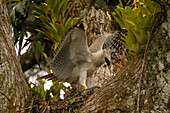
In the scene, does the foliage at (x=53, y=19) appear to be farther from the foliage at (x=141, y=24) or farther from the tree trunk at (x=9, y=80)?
the foliage at (x=141, y=24)

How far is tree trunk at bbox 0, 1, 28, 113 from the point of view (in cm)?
182

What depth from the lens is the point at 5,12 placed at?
2.17m

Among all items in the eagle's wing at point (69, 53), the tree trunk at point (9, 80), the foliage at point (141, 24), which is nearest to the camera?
the foliage at point (141, 24)

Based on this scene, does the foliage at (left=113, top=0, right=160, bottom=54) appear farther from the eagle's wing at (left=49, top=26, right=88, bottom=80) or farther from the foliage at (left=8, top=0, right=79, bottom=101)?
the foliage at (left=8, top=0, right=79, bottom=101)

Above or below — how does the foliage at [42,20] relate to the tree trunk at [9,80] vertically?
above

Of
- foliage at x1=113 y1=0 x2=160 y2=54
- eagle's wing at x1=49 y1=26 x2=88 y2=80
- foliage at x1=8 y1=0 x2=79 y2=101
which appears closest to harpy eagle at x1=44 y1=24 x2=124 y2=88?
eagle's wing at x1=49 y1=26 x2=88 y2=80

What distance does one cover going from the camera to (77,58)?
2691 millimetres

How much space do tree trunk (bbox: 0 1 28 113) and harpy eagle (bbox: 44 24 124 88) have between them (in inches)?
19.0

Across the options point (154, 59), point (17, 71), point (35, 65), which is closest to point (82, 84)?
point (17, 71)

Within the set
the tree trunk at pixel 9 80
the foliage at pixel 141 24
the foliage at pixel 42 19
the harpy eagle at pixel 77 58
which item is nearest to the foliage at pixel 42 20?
the foliage at pixel 42 19

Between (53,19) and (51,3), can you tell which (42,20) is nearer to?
(53,19)

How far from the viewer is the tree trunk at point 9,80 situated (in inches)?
71.6

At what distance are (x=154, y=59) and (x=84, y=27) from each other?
Result: 964mm

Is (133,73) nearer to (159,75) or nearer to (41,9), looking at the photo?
(159,75)
